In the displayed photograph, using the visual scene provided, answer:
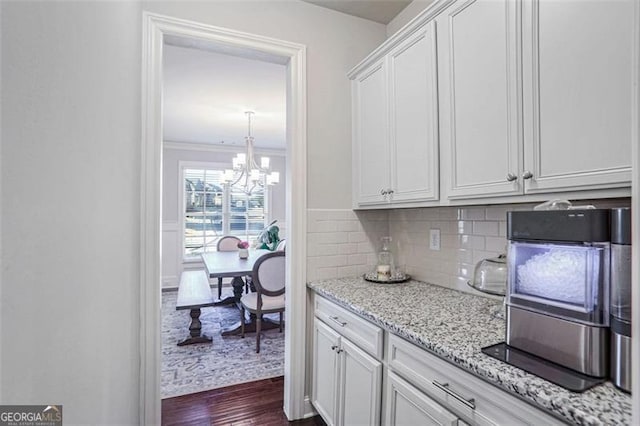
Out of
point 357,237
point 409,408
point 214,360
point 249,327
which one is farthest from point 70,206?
point 249,327

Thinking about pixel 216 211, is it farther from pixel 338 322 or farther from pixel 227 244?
pixel 338 322

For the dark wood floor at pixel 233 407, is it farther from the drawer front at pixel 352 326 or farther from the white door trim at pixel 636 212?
the white door trim at pixel 636 212

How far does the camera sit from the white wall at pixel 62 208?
390 mm

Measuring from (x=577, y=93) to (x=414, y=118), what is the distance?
29.7 inches

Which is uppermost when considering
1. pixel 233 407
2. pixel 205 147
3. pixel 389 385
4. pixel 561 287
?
pixel 205 147

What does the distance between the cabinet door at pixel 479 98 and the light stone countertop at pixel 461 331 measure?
1.72 feet

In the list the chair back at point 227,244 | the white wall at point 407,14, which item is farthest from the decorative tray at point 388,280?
the chair back at point 227,244

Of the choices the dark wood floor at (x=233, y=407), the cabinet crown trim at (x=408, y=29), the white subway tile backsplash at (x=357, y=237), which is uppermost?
the cabinet crown trim at (x=408, y=29)

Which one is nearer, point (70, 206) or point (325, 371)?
point (70, 206)

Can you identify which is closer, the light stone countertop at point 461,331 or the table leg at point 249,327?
the light stone countertop at point 461,331

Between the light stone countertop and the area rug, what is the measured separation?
3.98ft

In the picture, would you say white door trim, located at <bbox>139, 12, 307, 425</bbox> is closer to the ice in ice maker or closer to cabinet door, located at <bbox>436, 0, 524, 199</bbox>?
cabinet door, located at <bbox>436, 0, 524, 199</bbox>

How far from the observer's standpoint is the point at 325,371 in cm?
187

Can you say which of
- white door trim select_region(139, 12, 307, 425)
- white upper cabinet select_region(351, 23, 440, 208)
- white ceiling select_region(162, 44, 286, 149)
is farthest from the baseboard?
white ceiling select_region(162, 44, 286, 149)
